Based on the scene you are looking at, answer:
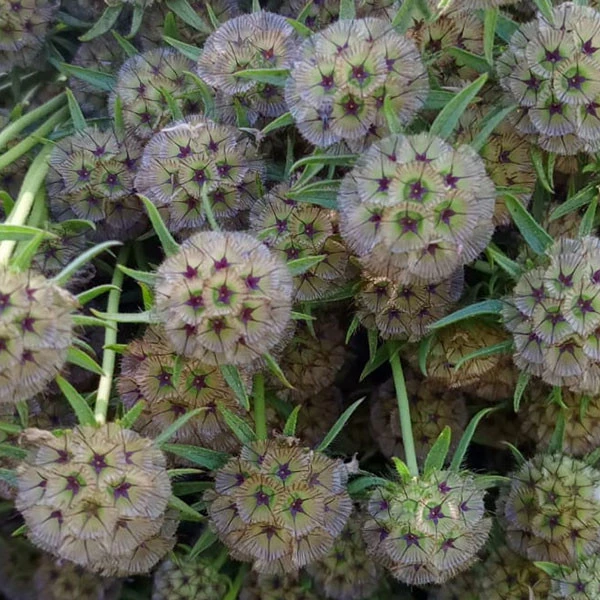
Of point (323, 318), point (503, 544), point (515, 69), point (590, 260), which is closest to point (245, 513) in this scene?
point (323, 318)

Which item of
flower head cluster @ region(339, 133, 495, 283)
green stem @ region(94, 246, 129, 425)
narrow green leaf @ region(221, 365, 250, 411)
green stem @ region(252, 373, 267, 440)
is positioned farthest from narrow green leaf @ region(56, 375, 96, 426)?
flower head cluster @ region(339, 133, 495, 283)

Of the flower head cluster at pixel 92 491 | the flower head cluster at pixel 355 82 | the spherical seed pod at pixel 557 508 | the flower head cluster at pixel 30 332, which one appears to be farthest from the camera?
the spherical seed pod at pixel 557 508

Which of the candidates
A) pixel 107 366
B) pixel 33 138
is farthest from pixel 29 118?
pixel 107 366

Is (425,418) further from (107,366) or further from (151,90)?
(151,90)

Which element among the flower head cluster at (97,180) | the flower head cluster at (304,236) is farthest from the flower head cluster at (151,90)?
the flower head cluster at (304,236)

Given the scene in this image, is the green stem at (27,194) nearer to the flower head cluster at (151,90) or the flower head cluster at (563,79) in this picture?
the flower head cluster at (151,90)
